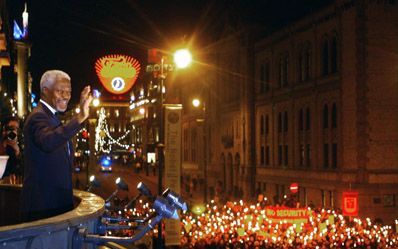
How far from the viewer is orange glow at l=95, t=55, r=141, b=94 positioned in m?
22.4

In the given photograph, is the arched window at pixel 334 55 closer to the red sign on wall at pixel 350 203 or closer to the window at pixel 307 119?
the window at pixel 307 119

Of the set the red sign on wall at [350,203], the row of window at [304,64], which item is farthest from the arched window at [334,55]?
the red sign on wall at [350,203]

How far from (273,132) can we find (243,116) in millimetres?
5906

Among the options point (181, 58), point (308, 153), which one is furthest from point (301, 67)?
point (181, 58)

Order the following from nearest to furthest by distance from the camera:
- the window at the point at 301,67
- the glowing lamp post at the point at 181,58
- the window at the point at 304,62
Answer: the glowing lamp post at the point at 181,58, the window at the point at 304,62, the window at the point at 301,67

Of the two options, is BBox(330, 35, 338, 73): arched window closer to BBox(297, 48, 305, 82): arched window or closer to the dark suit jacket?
BBox(297, 48, 305, 82): arched window

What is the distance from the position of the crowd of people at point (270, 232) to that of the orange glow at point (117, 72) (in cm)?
422

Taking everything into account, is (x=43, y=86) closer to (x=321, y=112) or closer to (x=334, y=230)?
(x=334, y=230)

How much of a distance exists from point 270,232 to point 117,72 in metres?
7.35

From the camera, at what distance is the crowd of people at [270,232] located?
688 inches

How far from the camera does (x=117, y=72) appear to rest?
73.6ft

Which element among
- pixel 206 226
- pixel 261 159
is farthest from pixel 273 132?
pixel 206 226

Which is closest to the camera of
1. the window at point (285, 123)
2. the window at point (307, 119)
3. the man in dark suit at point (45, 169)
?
the man in dark suit at point (45, 169)

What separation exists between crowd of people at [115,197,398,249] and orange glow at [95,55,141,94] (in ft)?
A: 13.8
